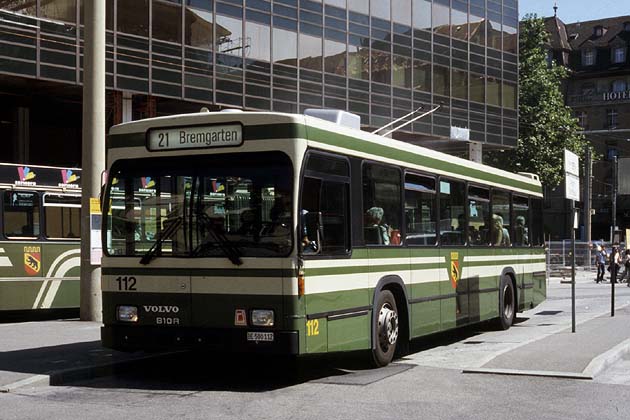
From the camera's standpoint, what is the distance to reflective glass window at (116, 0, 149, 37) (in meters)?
31.0

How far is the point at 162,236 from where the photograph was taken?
982 cm

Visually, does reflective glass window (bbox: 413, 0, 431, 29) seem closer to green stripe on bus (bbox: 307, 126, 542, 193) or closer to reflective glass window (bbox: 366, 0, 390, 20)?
reflective glass window (bbox: 366, 0, 390, 20)

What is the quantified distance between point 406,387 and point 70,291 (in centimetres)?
1045

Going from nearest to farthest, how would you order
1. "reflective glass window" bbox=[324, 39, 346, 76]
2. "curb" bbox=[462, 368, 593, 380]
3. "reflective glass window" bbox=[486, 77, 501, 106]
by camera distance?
"curb" bbox=[462, 368, 593, 380]
"reflective glass window" bbox=[324, 39, 346, 76]
"reflective glass window" bbox=[486, 77, 501, 106]

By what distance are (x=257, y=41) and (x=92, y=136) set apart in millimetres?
19803

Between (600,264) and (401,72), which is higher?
(401,72)

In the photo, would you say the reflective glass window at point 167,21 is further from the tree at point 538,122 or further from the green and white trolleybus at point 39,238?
the tree at point 538,122

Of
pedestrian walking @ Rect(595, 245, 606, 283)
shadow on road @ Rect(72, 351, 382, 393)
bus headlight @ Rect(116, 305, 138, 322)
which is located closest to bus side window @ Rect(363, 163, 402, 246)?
shadow on road @ Rect(72, 351, 382, 393)

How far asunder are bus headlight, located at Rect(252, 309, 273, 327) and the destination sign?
1721 mm

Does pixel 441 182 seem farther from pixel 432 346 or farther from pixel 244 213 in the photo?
pixel 244 213

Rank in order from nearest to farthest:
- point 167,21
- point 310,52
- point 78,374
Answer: point 78,374 → point 167,21 → point 310,52

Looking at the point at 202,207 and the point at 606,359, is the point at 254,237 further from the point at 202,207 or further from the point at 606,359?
the point at 606,359

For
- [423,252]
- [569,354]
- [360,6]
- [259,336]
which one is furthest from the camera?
[360,6]

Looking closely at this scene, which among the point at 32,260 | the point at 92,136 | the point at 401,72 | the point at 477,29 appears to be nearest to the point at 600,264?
the point at 401,72
